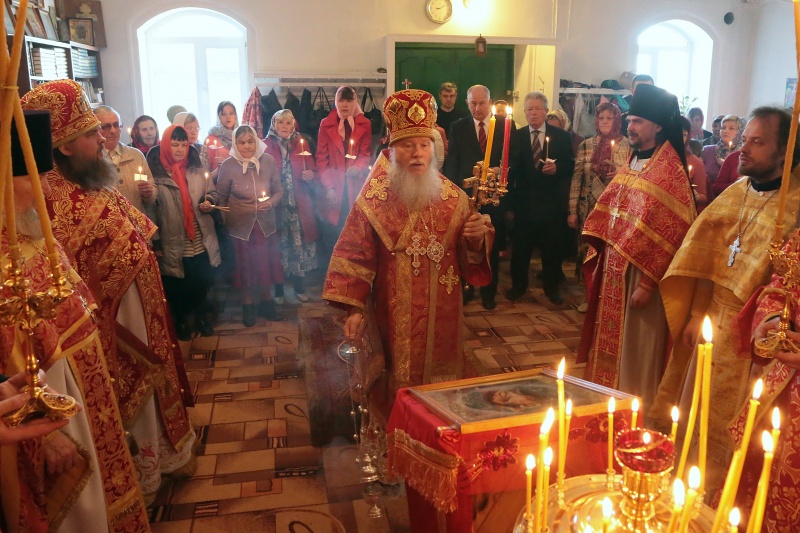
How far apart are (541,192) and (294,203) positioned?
233 cm

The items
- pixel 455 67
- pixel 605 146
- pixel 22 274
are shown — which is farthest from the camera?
pixel 455 67

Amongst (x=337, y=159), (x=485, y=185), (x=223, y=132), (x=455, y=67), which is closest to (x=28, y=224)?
(x=485, y=185)

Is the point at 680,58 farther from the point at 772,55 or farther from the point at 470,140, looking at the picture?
the point at 470,140

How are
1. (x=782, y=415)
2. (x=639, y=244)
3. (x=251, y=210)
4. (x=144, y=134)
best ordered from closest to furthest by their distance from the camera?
(x=782, y=415)
(x=639, y=244)
(x=251, y=210)
(x=144, y=134)

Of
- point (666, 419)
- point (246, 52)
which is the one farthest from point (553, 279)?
point (246, 52)

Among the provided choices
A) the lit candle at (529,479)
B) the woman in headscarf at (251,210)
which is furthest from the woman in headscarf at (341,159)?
the lit candle at (529,479)

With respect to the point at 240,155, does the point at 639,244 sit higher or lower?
lower

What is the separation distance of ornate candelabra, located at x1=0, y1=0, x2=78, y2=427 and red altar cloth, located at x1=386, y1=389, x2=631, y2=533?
3.53ft

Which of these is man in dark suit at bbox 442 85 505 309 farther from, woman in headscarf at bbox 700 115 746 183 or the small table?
the small table

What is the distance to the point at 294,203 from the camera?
613 centimetres

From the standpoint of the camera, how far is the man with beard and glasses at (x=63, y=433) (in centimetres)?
194

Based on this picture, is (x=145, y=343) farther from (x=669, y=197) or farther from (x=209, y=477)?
(x=669, y=197)

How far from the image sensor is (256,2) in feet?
28.5

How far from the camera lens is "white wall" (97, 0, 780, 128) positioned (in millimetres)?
8516
